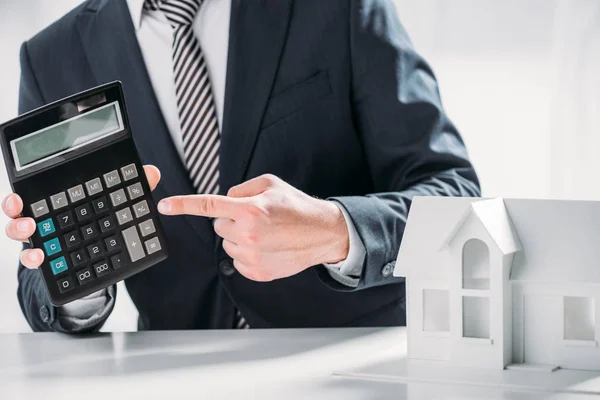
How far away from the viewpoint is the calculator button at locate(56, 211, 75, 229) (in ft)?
3.17

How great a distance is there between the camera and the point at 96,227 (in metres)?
0.97

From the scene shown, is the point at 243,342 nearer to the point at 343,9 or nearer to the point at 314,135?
the point at 314,135

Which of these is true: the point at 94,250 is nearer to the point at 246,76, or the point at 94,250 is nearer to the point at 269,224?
the point at 269,224

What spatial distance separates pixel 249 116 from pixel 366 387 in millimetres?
535

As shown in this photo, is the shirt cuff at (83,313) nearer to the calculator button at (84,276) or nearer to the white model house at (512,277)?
the calculator button at (84,276)

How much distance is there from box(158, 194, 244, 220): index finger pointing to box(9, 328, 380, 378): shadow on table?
16 cm

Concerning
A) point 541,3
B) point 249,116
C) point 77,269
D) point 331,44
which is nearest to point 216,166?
point 249,116

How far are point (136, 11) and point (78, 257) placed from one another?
476 mm

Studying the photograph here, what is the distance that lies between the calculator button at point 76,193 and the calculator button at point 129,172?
1.9 inches

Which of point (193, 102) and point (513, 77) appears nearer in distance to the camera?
point (193, 102)

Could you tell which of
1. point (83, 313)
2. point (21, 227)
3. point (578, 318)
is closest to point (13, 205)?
point (21, 227)

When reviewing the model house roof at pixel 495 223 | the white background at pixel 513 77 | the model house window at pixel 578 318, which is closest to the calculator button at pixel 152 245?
the model house roof at pixel 495 223

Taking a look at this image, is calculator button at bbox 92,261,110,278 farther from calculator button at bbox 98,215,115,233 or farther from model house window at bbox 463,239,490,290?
model house window at bbox 463,239,490,290

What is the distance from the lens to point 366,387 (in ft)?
2.68
